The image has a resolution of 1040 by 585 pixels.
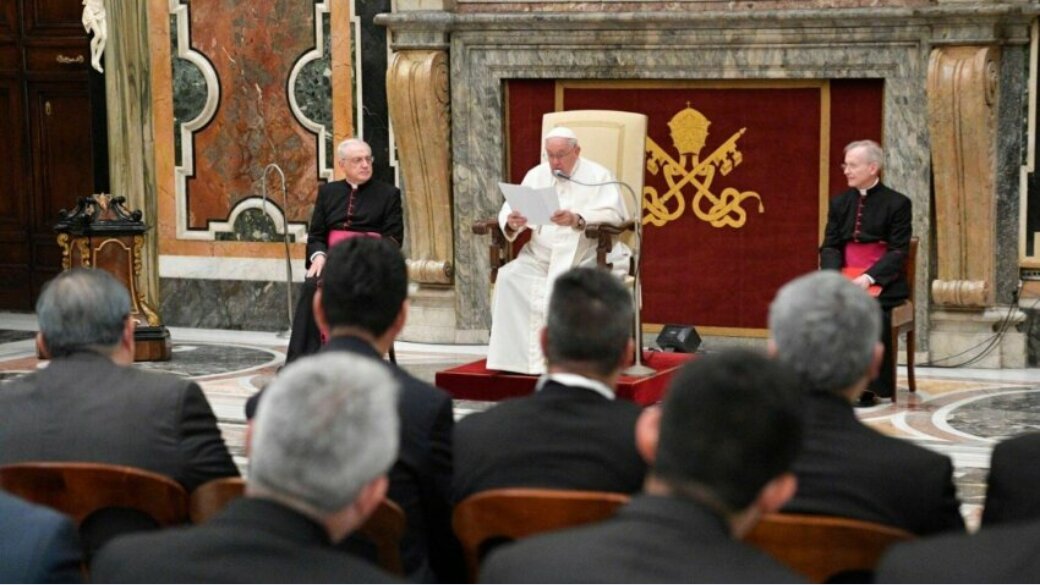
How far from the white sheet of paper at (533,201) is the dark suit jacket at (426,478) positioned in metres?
3.70

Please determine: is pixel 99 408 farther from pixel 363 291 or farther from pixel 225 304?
pixel 225 304

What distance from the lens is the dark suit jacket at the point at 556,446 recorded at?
9.39 ft

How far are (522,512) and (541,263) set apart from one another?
15.7 ft

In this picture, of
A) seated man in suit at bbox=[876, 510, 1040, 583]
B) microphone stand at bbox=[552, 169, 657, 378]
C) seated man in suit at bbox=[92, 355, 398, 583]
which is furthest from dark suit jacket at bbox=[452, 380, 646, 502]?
microphone stand at bbox=[552, 169, 657, 378]

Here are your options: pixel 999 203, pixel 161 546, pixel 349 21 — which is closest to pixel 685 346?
pixel 999 203

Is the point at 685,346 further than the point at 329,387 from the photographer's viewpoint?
Yes

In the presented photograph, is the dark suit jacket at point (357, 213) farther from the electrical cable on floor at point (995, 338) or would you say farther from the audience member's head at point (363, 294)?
the audience member's head at point (363, 294)

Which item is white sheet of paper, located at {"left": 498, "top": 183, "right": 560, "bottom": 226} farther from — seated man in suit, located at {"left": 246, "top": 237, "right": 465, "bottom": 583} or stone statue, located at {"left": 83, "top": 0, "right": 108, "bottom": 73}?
seated man in suit, located at {"left": 246, "top": 237, "right": 465, "bottom": 583}

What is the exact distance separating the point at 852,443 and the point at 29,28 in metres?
8.60

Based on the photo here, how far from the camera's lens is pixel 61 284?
10.7ft

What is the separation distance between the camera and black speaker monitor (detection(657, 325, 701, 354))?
7820 millimetres

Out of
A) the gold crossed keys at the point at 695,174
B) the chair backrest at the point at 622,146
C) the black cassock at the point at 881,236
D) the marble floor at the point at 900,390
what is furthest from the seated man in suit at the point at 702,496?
the gold crossed keys at the point at 695,174

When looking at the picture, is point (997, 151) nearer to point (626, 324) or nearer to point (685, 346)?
point (685, 346)

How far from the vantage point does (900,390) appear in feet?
24.6
